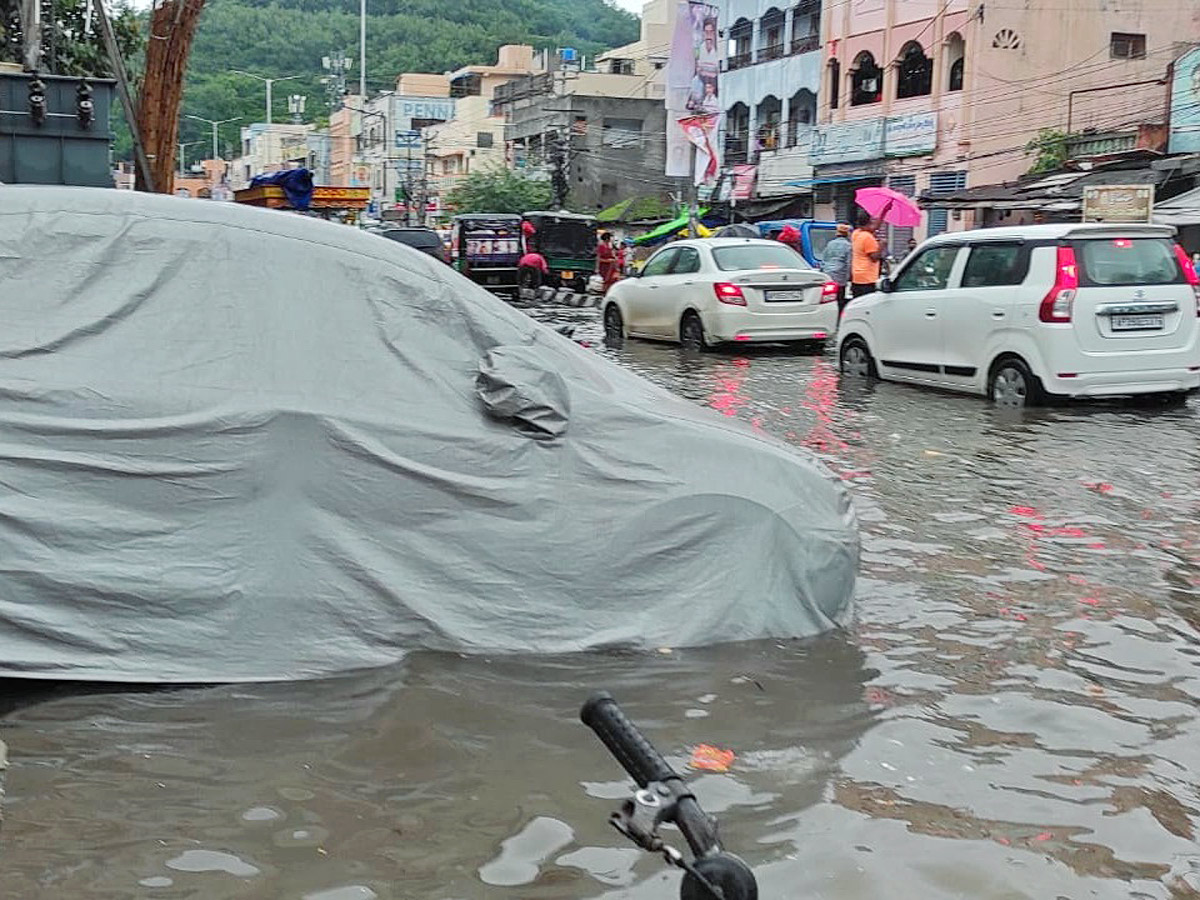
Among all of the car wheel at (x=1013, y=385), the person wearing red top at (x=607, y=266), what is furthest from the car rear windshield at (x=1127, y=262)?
the person wearing red top at (x=607, y=266)

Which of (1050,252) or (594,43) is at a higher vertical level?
(594,43)

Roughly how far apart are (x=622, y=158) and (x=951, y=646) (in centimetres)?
6482

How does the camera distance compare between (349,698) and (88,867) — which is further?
(349,698)

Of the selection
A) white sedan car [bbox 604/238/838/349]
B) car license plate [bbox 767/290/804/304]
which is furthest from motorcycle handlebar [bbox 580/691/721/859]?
car license plate [bbox 767/290/804/304]

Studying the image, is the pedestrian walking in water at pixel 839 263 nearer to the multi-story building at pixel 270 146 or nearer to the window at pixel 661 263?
the window at pixel 661 263

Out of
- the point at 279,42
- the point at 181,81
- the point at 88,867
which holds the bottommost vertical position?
the point at 88,867

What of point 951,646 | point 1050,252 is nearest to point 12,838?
point 951,646

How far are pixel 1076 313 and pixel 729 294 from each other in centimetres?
621

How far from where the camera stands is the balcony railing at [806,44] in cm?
4756

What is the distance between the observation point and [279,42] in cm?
8106

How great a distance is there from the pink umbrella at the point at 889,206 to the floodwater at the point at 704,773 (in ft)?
54.5

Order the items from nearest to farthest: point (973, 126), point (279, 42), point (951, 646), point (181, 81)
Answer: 1. point (951, 646)
2. point (181, 81)
3. point (973, 126)
4. point (279, 42)

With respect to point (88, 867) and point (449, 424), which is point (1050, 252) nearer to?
point (449, 424)

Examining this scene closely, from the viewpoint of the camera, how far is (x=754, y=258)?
57.2 feet
